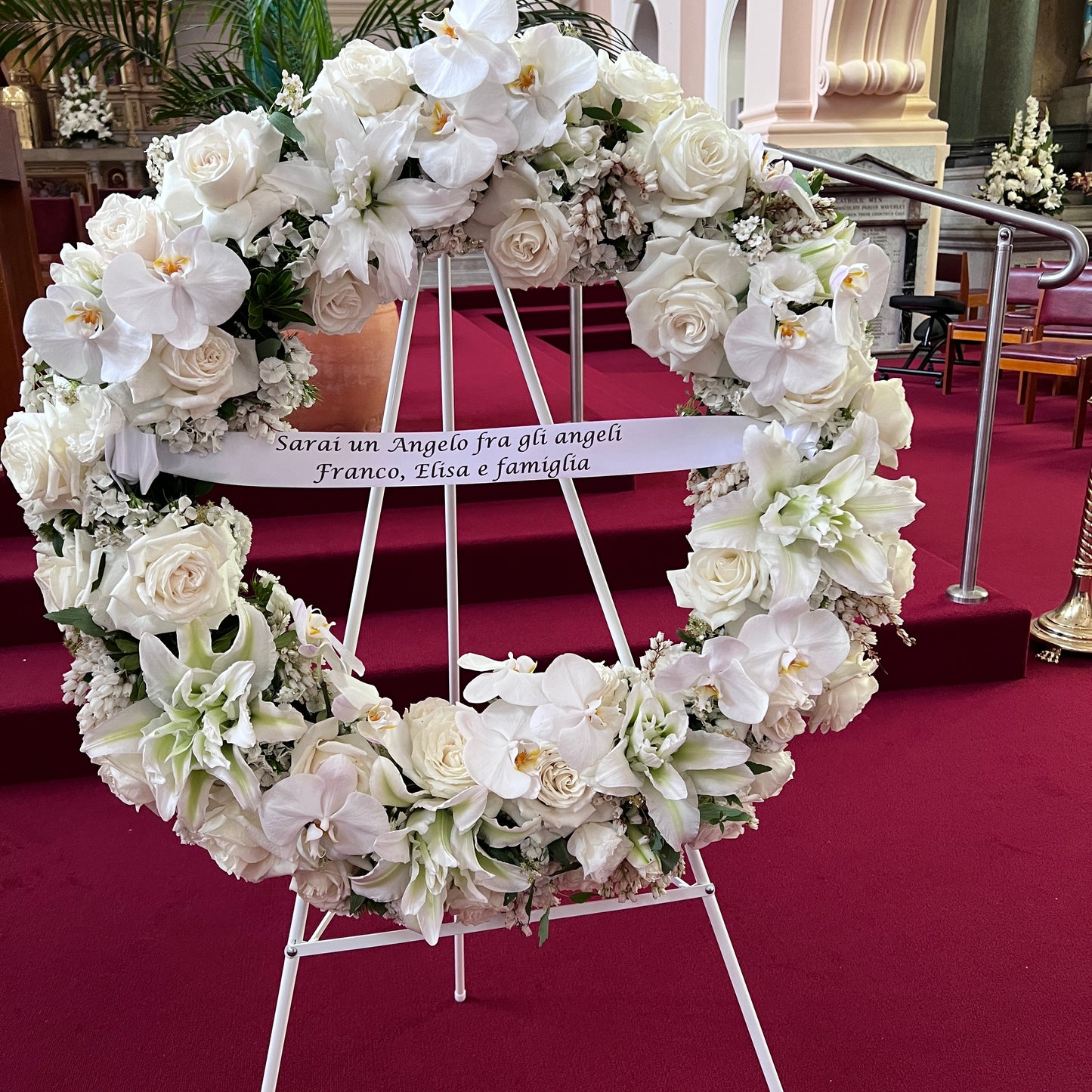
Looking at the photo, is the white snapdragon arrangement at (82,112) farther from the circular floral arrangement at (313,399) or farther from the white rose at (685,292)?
the white rose at (685,292)

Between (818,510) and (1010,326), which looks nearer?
(818,510)

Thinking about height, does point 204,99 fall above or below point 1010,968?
above

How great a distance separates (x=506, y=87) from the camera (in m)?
1.04

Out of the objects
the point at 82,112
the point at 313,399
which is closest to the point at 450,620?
the point at 313,399

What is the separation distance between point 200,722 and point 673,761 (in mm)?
493

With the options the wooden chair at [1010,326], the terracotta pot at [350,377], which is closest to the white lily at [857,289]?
the terracotta pot at [350,377]

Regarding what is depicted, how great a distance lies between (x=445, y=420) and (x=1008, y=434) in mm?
4138

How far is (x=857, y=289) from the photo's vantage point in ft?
3.47

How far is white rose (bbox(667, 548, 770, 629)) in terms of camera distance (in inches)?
43.6

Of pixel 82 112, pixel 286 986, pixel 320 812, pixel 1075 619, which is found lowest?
pixel 1075 619

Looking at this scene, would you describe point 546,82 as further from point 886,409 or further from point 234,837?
point 234,837

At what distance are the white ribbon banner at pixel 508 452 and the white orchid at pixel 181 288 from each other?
0.51ft

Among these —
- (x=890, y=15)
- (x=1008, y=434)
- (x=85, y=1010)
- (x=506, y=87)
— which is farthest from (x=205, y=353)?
(x=890, y=15)

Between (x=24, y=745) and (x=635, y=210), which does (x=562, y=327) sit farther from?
(x=635, y=210)
